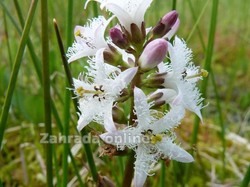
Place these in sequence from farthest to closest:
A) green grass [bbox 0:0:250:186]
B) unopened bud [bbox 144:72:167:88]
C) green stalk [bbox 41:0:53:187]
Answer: green grass [bbox 0:0:250:186] → unopened bud [bbox 144:72:167:88] → green stalk [bbox 41:0:53:187]

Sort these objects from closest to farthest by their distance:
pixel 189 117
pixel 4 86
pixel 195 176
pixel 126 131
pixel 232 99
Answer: pixel 126 131 → pixel 195 176 → pixel 4 86 → pixel 189 117 → pixel 232 99

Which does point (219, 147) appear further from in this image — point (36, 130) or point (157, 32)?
point (157, 32)

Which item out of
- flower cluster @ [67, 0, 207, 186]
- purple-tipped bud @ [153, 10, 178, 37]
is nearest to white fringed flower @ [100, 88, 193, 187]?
flower cluster @ [67, 0, 207, 186]

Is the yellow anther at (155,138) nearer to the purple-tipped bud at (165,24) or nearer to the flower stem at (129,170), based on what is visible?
the flower stem at (129,170)

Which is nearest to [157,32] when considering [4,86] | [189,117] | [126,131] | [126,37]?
[126,37]

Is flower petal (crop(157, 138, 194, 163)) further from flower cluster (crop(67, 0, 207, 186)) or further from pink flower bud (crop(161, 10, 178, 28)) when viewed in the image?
pink flower bud (crop(161, 10, 178, 28))
